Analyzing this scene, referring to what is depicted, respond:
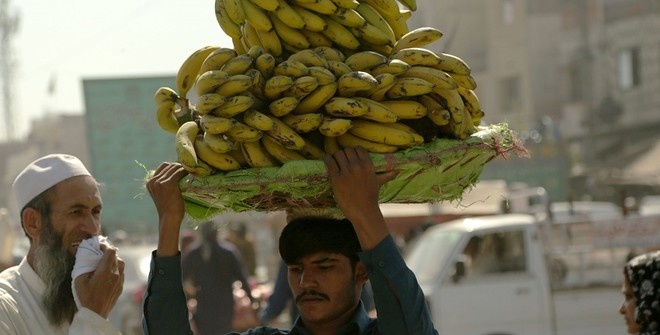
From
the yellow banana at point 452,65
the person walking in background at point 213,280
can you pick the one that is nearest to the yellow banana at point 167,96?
the yellow banana at point 452,65

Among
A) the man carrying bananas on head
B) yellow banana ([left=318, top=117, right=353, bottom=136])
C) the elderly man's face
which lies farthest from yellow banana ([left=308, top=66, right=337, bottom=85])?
the elderly man's face

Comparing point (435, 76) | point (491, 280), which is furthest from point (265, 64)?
point (491, 280)

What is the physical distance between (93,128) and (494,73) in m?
23.4

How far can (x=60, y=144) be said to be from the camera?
59.8 metres

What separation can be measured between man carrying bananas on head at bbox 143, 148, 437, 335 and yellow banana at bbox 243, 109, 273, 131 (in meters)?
0.21

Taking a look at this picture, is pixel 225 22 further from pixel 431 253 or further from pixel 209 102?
pixel 431 253

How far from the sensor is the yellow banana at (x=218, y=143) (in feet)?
11.8

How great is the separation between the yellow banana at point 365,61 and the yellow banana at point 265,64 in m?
0.23

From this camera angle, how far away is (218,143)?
3.61 metres

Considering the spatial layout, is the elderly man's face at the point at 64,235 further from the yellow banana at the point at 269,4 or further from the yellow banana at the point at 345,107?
the yellow banana at the point at 345,107

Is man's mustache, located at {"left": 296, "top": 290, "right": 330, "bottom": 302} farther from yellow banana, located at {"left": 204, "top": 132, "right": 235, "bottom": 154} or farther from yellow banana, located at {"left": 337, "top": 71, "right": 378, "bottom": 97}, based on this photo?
yellow banana, located at {"left": 337, "top": 71, "right": 378, "bottom": 97}

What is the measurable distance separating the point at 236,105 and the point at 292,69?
20 cm

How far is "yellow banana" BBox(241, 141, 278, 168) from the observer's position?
3.64 meters

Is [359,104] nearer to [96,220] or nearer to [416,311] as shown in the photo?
[416,311]
